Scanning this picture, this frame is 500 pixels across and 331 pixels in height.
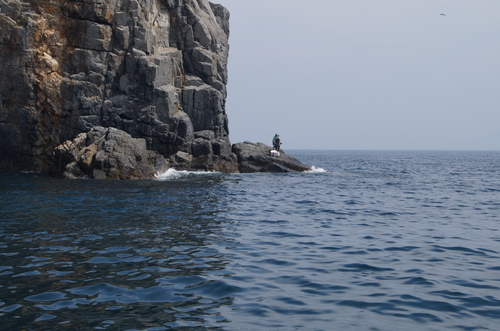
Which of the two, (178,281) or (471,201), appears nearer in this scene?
(178,281)

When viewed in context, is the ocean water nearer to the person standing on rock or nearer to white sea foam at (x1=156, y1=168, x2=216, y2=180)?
white sea foam at (x1=156, y1=168, x2=216, y2=180)

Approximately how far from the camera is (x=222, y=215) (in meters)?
20.1

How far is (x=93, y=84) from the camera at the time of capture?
1740 inches

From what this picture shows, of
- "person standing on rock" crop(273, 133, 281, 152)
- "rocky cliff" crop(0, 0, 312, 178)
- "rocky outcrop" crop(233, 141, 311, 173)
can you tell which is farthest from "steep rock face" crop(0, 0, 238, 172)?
"person standing on rock" crop(273, 133, 281, 152)

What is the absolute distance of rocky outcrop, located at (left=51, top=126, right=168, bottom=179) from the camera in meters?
36.5

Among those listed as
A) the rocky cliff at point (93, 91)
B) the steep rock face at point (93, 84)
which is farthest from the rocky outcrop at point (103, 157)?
the steep rock face at point (93, 84)

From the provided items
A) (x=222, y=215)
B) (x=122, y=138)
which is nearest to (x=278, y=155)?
(x=122, y=138)

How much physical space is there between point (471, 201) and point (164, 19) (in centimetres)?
3876

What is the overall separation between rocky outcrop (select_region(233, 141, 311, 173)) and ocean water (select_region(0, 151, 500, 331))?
86.4ft

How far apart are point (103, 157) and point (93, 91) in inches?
426

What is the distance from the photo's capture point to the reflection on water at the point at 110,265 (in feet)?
27.1

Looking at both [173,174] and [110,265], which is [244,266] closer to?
[110,265]

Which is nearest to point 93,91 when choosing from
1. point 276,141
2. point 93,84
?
point 93,84

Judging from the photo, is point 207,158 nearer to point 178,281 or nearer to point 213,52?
point 213,52
